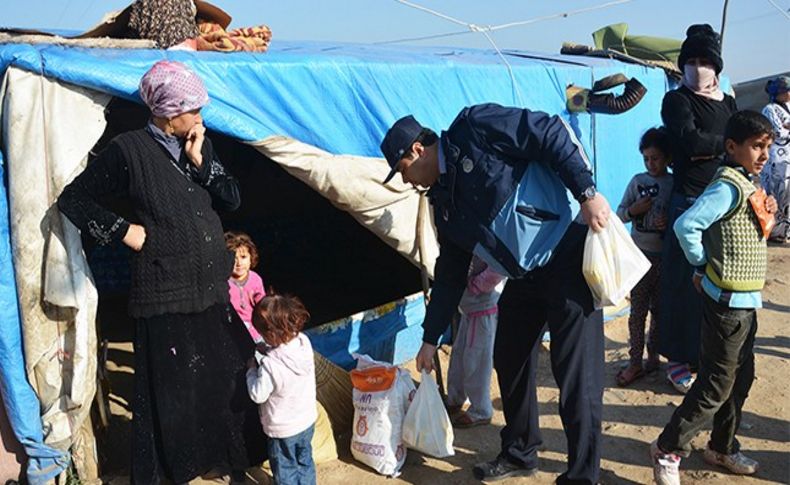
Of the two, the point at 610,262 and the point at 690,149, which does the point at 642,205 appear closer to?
the point at 690,149

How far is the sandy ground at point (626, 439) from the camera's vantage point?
10.8 feet

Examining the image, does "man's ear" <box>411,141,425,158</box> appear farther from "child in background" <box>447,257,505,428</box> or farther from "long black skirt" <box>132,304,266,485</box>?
"child in background" <box>447,257,505,428</box>

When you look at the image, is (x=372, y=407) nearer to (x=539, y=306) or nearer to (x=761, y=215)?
(x=539, y=306)

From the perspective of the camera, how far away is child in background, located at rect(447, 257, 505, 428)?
375 centimetres

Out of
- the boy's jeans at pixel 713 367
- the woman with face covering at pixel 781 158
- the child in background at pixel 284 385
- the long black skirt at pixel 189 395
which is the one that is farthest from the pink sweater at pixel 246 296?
the woman with face covering at pixel 781 158

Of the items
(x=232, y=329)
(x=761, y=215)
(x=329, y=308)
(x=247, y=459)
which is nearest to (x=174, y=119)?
(x=232, y=329)

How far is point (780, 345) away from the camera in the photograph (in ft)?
16.0

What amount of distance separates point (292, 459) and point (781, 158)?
6.79 metres

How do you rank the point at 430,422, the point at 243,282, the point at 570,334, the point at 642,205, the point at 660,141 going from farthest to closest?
1. the point at 642,205
2. the point at 660,141
3. the point at 243,282
4. the point at 430,422
5. the point at 570,334

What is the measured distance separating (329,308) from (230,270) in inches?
106

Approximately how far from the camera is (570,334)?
2.75m

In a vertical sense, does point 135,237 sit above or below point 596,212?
below

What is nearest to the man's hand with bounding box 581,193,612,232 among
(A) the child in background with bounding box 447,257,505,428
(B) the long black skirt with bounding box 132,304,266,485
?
(A) the child in background with bounding box 447,257,505,428

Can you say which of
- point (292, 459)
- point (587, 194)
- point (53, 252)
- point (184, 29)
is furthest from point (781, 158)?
point (53, 252)
